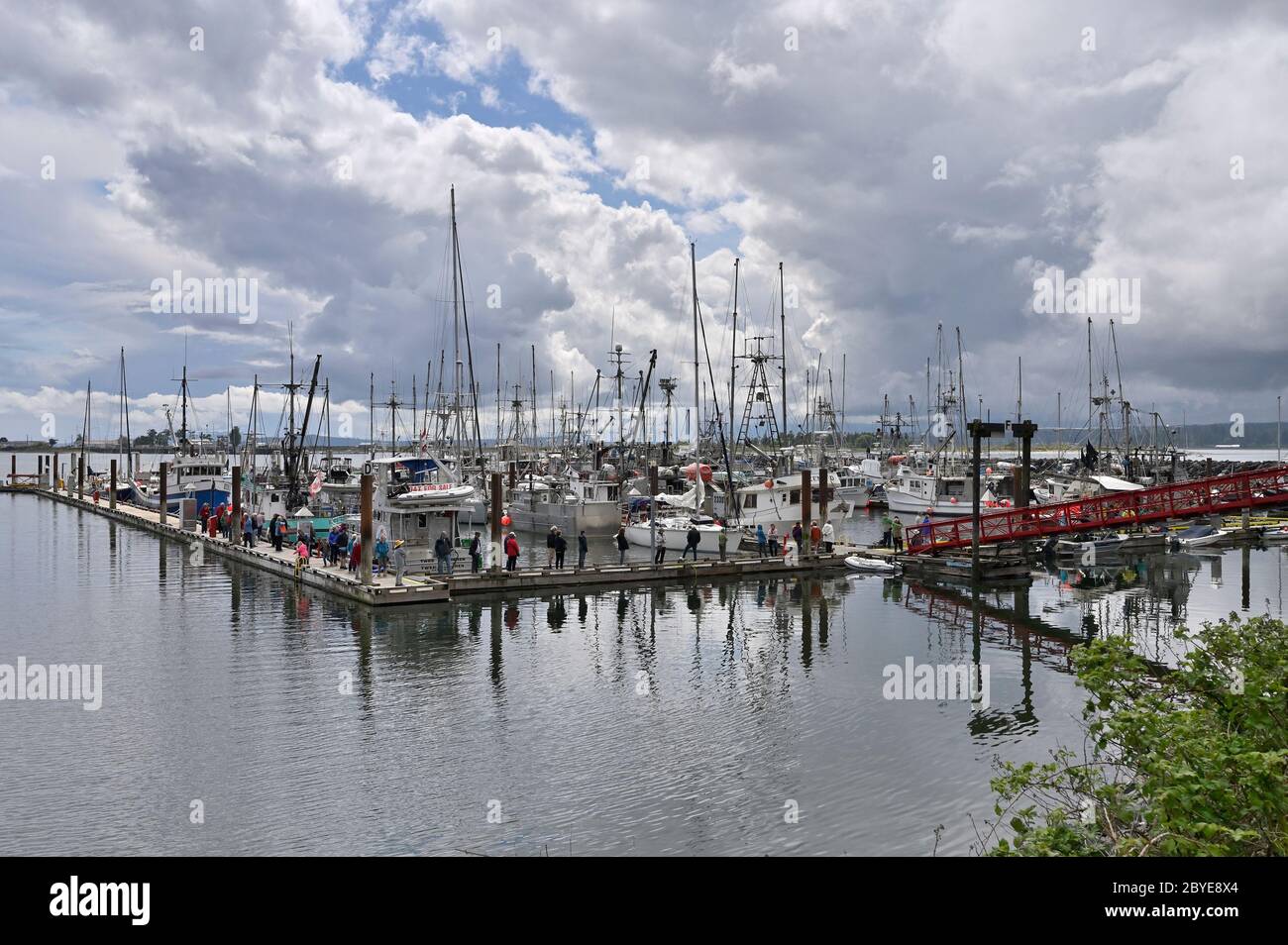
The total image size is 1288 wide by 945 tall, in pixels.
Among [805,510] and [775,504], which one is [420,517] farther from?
[775,504]

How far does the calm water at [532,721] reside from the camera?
13969 millimetres

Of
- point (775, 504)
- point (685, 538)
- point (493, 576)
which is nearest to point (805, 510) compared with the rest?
point (685, 538)

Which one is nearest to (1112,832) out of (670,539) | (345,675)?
(345,675)

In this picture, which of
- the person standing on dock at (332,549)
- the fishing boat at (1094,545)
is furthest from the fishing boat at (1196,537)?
the person standing on dock at (332,549)

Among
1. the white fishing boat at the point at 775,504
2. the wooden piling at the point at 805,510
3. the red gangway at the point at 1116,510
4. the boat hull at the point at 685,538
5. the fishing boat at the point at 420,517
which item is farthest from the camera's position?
the white fishing boat at the point at 775,504

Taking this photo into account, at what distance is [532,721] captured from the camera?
19281 millimetres

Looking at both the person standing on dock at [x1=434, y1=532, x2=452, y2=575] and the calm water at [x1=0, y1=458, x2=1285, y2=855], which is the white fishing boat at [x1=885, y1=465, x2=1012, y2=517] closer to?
the calm water at [x1=0, y1=458, x2=1285, y2=855]

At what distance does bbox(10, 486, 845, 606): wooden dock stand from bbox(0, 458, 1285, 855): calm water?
101cm

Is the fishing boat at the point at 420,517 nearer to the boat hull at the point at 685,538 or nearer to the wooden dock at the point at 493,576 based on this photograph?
the wooden dock at the point at 493,576

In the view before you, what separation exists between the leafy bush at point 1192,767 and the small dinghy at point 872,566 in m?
28.1

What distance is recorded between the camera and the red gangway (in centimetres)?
3394

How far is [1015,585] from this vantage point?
38.8 meters
